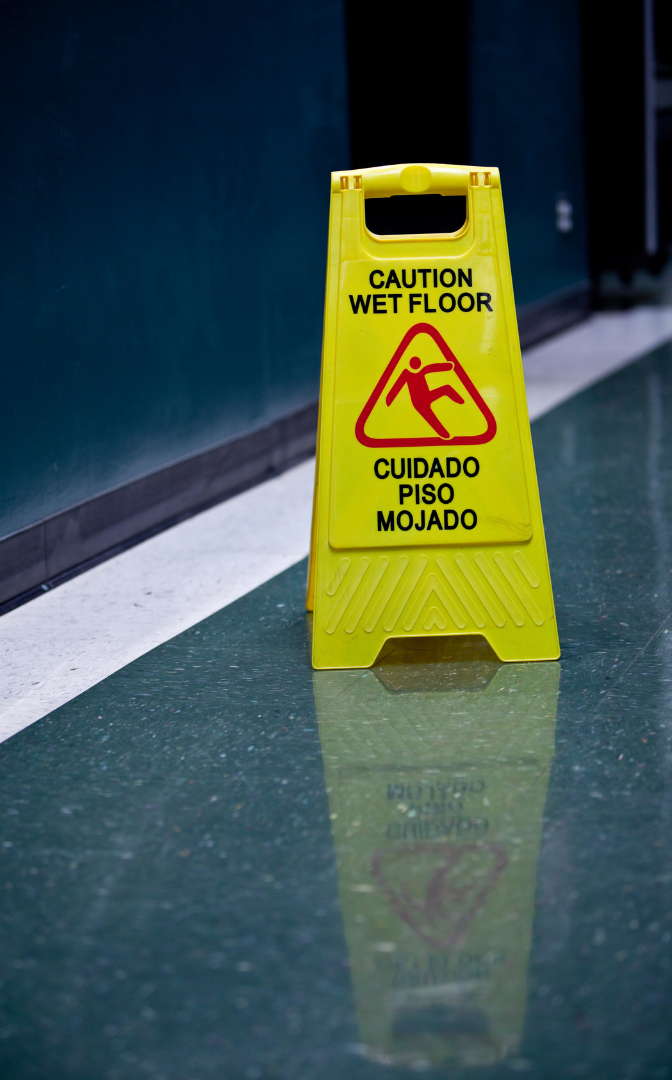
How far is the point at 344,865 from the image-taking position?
195cm

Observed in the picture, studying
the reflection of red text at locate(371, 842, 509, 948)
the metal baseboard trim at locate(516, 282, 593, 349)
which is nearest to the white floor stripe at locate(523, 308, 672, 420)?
the metal baseboard trim at locate(516, 282, 593, 349)

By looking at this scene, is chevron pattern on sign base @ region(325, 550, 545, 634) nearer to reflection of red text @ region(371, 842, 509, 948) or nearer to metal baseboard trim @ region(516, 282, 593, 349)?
reflection of red text @ region(371, 842, 509, 948)

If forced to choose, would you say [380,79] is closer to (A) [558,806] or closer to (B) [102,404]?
(B) [102,404]

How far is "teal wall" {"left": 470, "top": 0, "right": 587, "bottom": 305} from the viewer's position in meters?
7.38

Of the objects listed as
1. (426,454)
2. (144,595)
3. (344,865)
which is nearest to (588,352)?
(144,595)

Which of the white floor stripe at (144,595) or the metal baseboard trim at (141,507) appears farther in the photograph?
the metal baseboard trim at (141,507)

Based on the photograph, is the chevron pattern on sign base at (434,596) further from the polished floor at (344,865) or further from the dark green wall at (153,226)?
the dark green wall at (153,226)

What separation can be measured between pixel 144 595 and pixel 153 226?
4.36 feet

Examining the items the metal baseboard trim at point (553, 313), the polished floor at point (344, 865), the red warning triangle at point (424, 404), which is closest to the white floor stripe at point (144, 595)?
the polished floor at point (344, 865)

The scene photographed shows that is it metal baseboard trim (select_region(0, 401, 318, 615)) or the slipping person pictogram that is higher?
the slipping person pictogram

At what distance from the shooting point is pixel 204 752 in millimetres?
2387

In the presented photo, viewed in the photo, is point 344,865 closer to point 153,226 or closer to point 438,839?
point 438,839

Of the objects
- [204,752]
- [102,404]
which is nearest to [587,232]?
[102,404]

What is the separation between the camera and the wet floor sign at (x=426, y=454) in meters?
2.73
